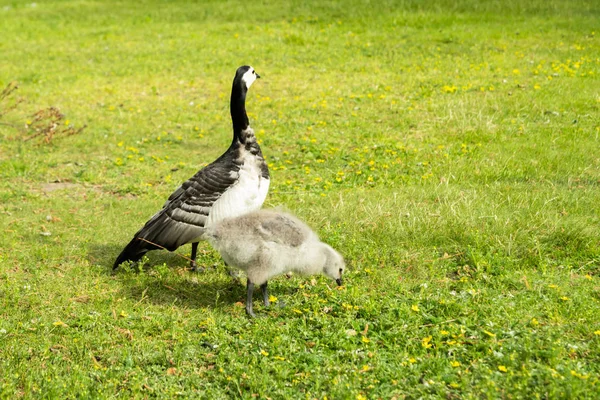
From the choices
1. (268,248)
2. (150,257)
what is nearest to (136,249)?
(150,257)

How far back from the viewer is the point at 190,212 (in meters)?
7.49

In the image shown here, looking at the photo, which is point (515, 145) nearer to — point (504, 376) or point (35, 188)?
point (504, 376)

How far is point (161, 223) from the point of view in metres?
7.57

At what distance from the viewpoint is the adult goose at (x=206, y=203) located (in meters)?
Answer: 7.41

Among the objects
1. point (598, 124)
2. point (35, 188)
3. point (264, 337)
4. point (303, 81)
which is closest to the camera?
point (264, 337)

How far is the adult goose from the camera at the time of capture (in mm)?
7410

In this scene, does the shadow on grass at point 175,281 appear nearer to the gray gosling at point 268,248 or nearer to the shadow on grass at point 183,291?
the shadow on grass at point 183,291

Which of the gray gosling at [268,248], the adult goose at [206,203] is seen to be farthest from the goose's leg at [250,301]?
the adult goose at [206,203]

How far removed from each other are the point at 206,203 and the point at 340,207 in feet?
6.89

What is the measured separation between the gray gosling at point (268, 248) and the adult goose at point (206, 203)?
0.71 meters

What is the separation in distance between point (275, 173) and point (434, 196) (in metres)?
3.23

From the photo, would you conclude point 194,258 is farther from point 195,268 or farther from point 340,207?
point 340,207

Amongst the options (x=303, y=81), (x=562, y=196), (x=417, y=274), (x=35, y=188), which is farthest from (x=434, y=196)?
(x=303, y=81)

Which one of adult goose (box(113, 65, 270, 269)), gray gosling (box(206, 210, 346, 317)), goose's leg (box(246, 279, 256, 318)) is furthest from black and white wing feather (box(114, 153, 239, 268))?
goose's leg (box(246, 279, 256, 318))
